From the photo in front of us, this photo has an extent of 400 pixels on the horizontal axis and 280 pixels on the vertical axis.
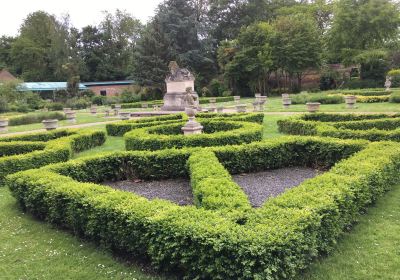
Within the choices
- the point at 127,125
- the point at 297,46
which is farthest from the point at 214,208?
the point at 297,46

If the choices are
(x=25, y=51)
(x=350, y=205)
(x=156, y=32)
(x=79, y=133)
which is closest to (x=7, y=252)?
(x=350, y=205)

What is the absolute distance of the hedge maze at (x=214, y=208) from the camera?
3646 mm

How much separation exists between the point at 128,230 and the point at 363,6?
127 feet

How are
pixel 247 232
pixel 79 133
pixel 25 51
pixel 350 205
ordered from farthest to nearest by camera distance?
1. pixel 25 51
2. pixel 79 133
3. pixel 350 205
4. pixel 247 232

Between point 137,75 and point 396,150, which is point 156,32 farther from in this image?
point 396,150

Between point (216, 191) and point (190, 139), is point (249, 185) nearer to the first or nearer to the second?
point (216, 191)

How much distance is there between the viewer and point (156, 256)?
13.8 ft

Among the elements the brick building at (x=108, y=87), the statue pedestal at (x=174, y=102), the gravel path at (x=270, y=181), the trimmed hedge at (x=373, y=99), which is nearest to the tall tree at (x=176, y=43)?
the brick building at (x=108, y=87)

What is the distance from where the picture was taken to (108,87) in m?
57.7

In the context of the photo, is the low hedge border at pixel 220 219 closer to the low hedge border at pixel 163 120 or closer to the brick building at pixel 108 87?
the low hedge border at pixel 163 120

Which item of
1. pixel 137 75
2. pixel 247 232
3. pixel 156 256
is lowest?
pixel 156 256

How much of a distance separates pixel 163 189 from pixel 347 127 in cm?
701

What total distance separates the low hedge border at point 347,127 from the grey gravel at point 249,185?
7.00 ft

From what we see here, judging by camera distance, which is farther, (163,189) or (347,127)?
(347,127)
